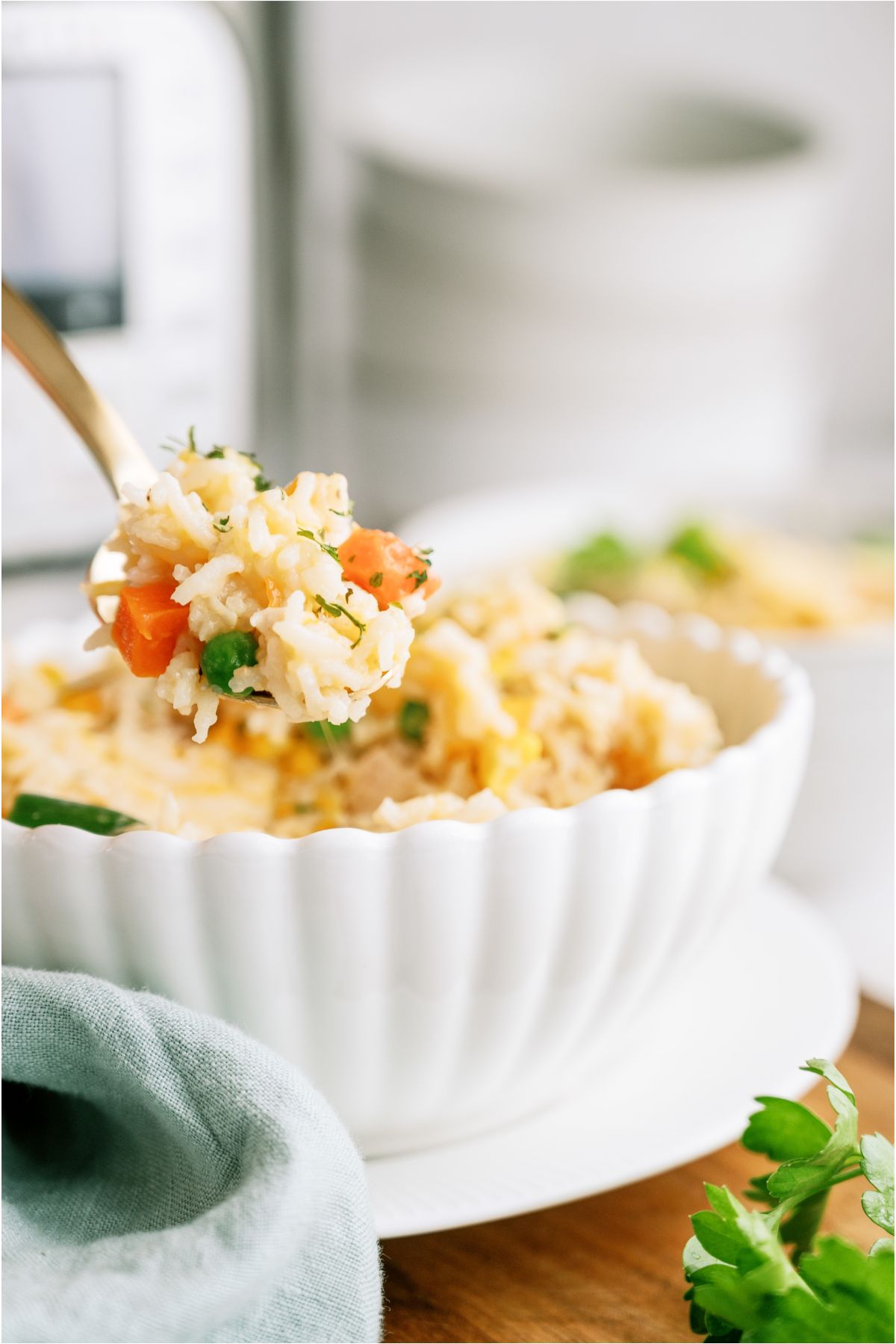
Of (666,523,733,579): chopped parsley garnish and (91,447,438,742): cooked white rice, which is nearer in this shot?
(91,447,438,742): cooked white rice

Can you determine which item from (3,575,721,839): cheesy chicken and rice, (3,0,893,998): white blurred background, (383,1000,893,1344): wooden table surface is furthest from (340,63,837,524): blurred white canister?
Result: (383,1000,893,1344): wooden table surface

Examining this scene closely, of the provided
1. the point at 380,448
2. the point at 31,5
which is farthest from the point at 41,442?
the point at 380,448

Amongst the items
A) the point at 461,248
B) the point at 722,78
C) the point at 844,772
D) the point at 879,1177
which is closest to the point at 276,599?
the point at 879,1177

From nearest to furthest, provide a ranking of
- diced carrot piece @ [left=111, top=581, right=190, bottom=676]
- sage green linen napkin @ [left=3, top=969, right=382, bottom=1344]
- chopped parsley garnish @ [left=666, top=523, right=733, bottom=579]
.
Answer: sage green linen napkin @ [left=3, top=969, right=382, bottom=1344], diced carrot piece @ [left=111, top=581, right=190, bottom=676], chopped parsley garnish @ [left=666, top=523, right=733, bottom=579]

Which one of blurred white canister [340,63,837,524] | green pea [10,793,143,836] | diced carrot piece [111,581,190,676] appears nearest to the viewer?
diced carrot piece [111,581,190,676]

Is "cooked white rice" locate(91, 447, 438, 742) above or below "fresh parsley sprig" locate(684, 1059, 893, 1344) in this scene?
above

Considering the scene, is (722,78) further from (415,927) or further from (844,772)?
(415,927)

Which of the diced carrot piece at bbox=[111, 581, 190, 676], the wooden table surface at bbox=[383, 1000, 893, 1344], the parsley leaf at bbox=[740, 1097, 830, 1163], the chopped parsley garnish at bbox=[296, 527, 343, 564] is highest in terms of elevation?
the chopped parsley garnish at bbox=[296, 527, 343, 564]

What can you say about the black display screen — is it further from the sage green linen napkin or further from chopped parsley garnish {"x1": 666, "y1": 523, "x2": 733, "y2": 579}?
the sage green linen napkin

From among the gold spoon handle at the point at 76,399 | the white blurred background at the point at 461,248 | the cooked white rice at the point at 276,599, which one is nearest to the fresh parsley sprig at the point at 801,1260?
the cooked white rice at the point at 276,599
